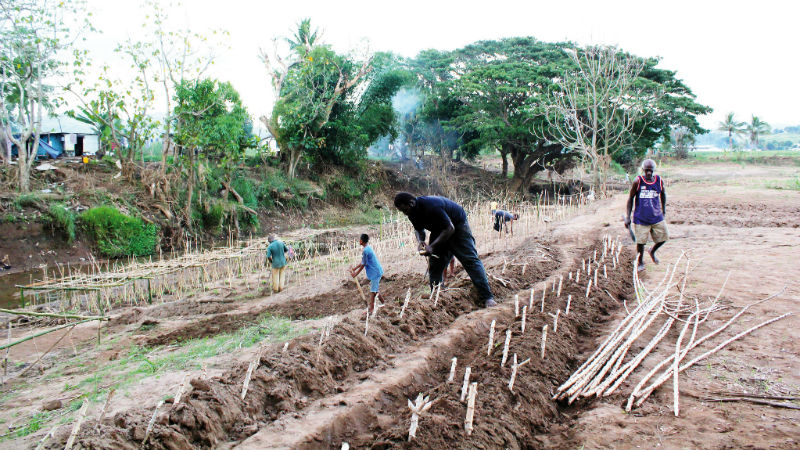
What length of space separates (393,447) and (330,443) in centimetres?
50

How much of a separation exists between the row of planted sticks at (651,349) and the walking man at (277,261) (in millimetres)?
6622

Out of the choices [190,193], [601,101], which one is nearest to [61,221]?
[190,193]

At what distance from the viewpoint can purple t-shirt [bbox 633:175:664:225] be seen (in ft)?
20.8

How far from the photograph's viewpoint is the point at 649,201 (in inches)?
251

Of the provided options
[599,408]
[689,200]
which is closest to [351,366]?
[599,408]

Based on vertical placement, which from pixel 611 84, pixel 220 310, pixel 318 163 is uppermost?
pixel 611 84

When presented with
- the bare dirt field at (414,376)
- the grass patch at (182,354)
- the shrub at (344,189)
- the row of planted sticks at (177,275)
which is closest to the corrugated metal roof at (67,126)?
the shrub at (344,189)

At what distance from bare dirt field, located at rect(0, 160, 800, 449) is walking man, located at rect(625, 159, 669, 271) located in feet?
1.83

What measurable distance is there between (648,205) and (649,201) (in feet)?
0.18

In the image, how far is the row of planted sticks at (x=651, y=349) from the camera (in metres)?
3.32

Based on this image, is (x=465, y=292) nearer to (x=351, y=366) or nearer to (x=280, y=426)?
(x=351, y=366)

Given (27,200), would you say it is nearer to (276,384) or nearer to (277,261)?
(277,261)

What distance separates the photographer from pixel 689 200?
13.9 meters

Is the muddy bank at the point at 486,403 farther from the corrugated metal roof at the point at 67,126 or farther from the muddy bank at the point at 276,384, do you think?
the corrugated metal roof at the point at 67,126
